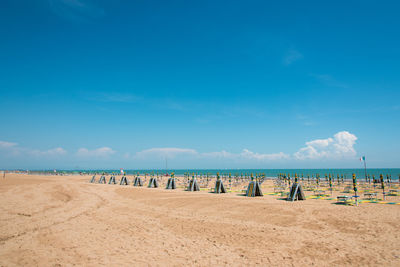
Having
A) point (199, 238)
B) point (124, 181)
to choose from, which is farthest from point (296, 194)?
point (124, 181)

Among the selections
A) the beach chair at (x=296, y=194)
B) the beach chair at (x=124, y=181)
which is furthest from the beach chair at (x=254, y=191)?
the beach chair at (x=124, y=181)

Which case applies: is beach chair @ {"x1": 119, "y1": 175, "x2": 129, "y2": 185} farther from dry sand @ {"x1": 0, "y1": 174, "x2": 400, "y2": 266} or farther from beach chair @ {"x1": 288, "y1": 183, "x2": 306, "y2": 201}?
beach chair @ {"x1": 288, "y1": 183, "x2": 306, "y2": 201}

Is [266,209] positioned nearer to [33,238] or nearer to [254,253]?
[254,253]

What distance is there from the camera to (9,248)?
7.20 meters

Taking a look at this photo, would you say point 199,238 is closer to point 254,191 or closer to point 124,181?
point 254,191

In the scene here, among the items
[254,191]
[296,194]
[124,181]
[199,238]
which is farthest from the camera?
[124,181]

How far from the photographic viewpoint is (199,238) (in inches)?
329

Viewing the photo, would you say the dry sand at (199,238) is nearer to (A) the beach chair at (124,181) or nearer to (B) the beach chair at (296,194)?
(B) the beach chair at (296,194)

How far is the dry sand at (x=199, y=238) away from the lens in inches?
252

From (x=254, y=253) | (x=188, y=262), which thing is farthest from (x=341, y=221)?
(x=188, y=262)

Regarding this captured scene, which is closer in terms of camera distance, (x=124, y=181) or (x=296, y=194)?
(x=296, y=194)

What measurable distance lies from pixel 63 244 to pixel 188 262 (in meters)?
4.77

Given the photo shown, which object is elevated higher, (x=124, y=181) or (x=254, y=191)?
(x=254, y=191)

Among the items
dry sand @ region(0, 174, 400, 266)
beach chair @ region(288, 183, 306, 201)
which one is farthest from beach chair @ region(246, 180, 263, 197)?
dry sand @ region(0, 174, 400, 266)
